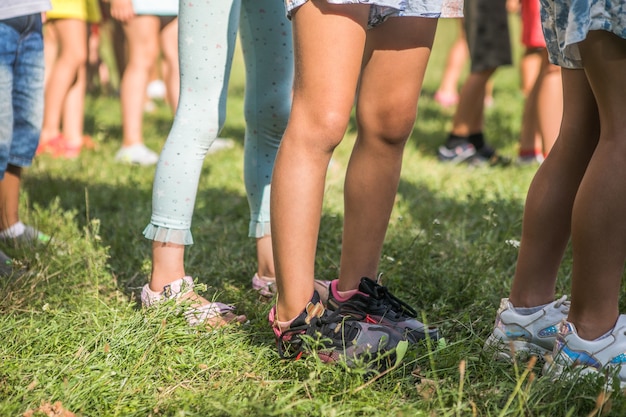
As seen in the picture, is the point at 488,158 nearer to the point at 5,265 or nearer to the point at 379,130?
the point at 379,130

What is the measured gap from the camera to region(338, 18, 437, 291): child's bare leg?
207cm

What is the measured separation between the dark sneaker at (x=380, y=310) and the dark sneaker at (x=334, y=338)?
10cm

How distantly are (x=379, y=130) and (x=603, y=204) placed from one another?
627 mm

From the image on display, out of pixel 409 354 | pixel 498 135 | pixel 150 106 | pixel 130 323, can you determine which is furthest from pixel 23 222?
pixel 150 106

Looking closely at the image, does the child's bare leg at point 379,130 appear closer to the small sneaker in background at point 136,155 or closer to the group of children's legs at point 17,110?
the group of children's legs at point 17,110

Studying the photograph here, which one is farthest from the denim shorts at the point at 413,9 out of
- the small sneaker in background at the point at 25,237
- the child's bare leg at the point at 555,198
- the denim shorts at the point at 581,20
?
the small sneaker in background at the point at 25,237

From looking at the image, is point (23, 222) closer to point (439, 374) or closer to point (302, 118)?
point (302, 118)

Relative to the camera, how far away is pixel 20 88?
9.75 feet

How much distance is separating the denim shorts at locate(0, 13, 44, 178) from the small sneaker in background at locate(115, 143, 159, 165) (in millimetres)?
1818

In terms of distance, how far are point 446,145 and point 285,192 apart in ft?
11.3

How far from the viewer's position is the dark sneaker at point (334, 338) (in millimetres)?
1955

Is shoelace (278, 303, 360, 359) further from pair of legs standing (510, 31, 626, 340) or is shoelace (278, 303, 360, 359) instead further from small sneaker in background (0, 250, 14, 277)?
small sneaker in background (0, 250, 14, 277)

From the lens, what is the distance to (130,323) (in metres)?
2.21

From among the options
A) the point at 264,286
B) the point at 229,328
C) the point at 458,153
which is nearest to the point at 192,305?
the point at 229,328
